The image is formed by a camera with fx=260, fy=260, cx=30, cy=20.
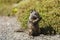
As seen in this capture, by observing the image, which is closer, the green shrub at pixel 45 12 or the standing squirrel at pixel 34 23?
the standing squirrel at pixel 34 23

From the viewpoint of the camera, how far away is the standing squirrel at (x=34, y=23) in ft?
32.6

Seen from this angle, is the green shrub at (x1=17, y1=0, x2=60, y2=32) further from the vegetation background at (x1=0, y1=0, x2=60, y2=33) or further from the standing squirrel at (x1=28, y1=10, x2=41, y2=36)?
the standing squirrel at (x1=28, y1=10, x2=41, y2=36)

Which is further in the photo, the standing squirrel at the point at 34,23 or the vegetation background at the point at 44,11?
the vegetation background at the point at 44,11

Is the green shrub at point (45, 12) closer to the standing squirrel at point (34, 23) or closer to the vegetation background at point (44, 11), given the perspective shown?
the vegetation background at point (44, 11)

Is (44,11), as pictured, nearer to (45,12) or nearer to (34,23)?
(45,12)

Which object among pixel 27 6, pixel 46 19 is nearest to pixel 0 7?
pixel 27 6

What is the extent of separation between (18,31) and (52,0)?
1.92 metres

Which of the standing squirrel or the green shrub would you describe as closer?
the standing squirrel

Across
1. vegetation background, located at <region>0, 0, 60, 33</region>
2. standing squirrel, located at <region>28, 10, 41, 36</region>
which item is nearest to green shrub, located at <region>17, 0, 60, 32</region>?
vegetation background, located at <region>0, 0, 60, 33</region>

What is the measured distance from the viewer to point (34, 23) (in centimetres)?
1007

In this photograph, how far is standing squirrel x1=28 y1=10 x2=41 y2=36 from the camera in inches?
391

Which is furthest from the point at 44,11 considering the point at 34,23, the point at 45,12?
the point at 34,23

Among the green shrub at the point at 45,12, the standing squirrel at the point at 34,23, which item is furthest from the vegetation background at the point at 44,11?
the standing squirrel at the point at 34,23

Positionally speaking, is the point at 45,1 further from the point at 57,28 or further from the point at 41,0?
the point at 57,28
